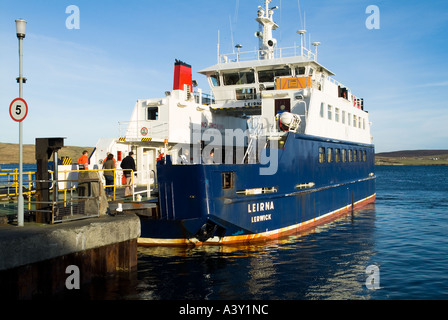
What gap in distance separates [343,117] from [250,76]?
5241mm

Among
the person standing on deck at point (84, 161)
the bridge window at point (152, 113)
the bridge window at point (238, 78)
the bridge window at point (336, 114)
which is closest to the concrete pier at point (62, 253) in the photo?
the person standing on deck at point (84, 161)

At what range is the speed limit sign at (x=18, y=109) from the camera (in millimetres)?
7645

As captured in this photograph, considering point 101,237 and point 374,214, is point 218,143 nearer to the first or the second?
point 374,214

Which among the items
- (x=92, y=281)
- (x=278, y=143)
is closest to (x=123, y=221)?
(x=92, y=281)

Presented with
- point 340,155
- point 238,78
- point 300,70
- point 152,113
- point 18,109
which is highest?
point 300,70

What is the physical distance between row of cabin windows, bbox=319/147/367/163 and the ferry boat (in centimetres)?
6

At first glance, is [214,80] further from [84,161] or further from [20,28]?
[20,28]

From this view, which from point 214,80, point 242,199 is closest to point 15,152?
point 214,80

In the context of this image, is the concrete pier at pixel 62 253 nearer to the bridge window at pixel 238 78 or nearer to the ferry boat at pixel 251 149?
the ferry boat at pixel 251 149

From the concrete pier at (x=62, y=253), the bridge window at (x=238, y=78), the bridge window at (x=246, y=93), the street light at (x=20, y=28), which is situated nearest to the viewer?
the concrete pier at (x=62, y=253)

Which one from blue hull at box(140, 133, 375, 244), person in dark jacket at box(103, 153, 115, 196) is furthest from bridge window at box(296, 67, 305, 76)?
person in dark jacket at box(103, 153, 115, 196)

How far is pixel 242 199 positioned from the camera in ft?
38.4

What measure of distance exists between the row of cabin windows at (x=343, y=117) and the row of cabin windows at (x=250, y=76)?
2.00 metres
